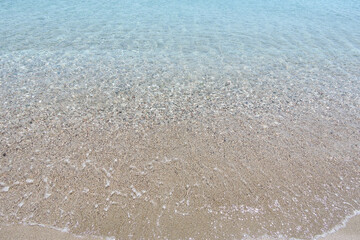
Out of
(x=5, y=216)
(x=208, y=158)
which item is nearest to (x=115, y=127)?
Answer: (x=208, y=158)

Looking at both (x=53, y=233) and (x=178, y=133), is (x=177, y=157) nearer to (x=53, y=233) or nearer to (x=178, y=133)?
(x=178, y=133)

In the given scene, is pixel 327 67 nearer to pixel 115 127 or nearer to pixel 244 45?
pixel 244 45

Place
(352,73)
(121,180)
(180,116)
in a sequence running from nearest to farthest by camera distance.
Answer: (121,180), (180,116), (352,73)

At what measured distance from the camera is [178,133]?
5.41 meters

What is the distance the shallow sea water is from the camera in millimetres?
3775

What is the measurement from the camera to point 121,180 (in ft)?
14.1

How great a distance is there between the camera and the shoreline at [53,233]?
3.40m

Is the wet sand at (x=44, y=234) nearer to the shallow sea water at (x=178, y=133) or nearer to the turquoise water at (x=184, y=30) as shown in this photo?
the shallow sea water at (x=178, y=133)

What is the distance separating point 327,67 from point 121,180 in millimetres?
7814

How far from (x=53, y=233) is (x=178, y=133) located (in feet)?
9.39

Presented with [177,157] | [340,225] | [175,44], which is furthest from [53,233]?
[175,44]

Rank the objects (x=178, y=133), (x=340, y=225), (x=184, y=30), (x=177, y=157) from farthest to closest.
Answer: (x=184, y=30) < (x=178, y=133) < (x=177, y=157) < (x=340, y=225)

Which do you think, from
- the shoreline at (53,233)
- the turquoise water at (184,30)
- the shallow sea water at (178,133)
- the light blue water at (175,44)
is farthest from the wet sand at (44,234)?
the turquoise water at (184,30)

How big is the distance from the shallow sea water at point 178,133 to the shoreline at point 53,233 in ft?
0.29
